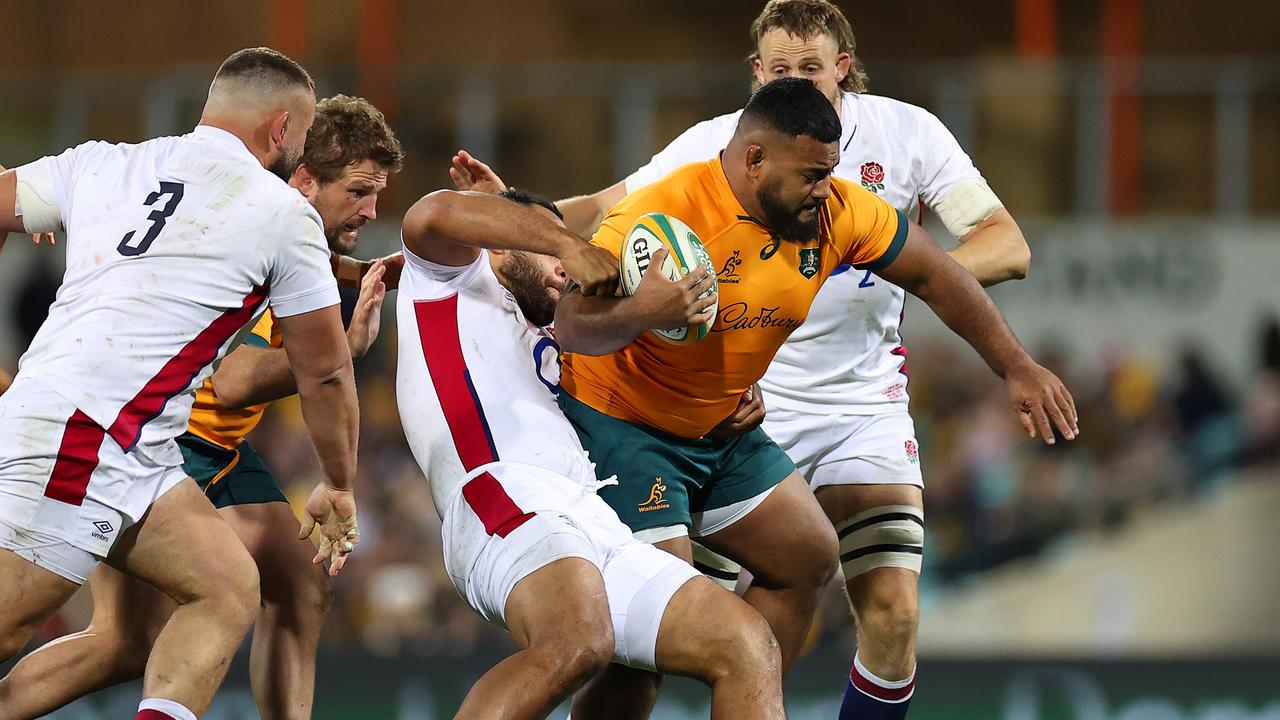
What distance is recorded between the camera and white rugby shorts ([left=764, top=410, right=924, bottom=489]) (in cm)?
603

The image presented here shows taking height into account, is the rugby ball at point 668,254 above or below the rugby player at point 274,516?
above

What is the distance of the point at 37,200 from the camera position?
192 inches

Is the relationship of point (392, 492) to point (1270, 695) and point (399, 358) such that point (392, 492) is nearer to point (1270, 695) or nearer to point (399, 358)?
point (1270, 695)

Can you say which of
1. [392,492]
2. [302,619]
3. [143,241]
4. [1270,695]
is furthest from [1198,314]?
[143,241]

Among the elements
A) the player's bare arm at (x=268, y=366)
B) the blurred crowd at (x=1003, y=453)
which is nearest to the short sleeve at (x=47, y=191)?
the player's bare arm at (x=268, y=366)

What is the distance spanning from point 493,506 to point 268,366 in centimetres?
112

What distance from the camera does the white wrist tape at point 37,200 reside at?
488 centimetres

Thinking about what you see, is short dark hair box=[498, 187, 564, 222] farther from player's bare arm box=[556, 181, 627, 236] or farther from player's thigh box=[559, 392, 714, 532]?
player's thigh box=[559, 392, 714, 532]

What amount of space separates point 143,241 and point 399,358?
2.84 feet

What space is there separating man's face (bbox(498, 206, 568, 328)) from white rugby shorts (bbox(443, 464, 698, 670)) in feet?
2.12

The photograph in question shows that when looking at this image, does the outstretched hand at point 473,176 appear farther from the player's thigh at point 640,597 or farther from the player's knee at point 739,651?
the player's knee at point 739,651

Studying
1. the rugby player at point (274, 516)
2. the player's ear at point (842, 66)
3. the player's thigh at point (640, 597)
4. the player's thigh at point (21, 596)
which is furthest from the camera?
the player's ear at point (842, 66)

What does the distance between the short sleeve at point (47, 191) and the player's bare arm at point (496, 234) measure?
98 cm

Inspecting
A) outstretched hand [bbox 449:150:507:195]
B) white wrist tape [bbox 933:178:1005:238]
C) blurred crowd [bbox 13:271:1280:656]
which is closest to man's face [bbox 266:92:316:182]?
outstretched hand [bbox 449:150:507:195]
